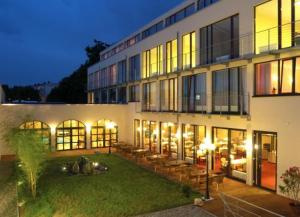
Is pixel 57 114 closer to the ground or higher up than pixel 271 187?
higher up

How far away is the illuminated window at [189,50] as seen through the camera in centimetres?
1766

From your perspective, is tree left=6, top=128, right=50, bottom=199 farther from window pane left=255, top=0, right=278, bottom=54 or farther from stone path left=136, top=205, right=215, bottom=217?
window pane left=255, top=0, right=278, bottom=54

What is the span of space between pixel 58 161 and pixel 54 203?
8.45 metres

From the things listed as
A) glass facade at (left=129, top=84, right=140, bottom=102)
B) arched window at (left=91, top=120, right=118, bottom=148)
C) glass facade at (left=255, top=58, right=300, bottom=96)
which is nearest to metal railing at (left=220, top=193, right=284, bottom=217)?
glass facade at (left=255, top=58, right=300, bottom=96)

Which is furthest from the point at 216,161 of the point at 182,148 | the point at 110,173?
the point at 110,173

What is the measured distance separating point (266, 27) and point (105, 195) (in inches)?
371

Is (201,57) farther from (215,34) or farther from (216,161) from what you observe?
(216,161)

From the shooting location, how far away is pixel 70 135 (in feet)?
78.8

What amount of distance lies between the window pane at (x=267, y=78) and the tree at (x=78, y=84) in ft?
125

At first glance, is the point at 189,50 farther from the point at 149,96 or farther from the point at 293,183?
the point at 293,183

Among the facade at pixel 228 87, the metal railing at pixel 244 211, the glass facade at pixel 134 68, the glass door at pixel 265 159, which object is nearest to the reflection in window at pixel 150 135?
the facade at pixel 228 87

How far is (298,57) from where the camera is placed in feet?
36.8

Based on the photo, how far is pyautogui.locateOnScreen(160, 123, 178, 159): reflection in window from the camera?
63.2 ft

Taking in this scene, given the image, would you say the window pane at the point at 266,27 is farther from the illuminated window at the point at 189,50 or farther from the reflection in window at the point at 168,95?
the reflection in window at the point at 168,95
